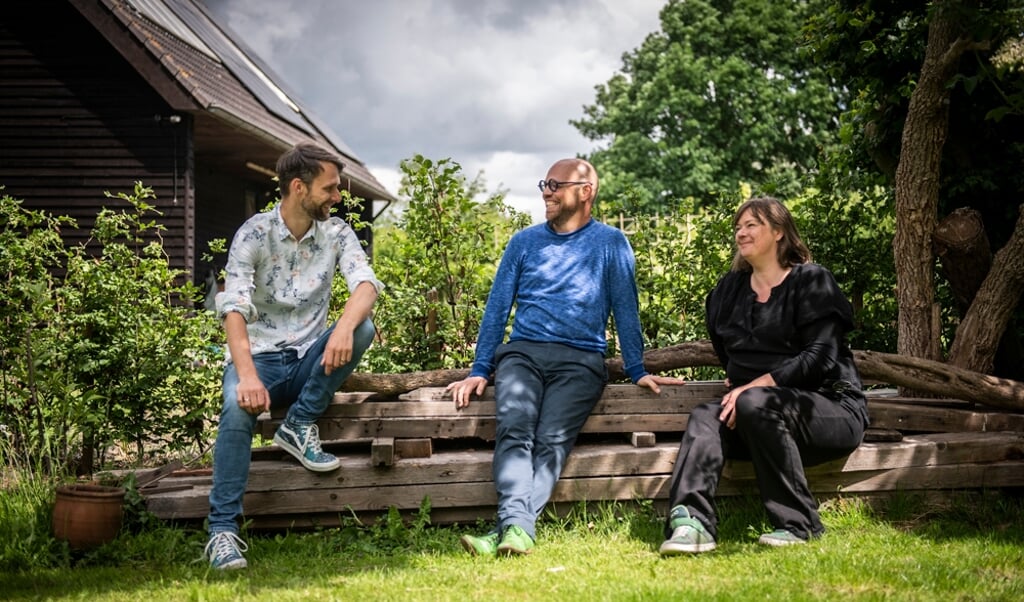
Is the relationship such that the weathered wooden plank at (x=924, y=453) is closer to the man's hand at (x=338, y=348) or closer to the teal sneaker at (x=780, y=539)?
the teal sneaker at (x=780, y=539)

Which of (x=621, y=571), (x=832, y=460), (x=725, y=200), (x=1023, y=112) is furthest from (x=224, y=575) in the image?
(x=1023, y=112)

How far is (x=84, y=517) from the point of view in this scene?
3.84 m

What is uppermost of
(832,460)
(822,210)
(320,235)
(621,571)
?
(822,210)

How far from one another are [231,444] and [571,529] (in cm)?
163

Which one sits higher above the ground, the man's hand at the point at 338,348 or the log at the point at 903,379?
the man's hand at the point at 338,348

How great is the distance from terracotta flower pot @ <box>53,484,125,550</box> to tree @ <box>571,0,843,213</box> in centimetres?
2717

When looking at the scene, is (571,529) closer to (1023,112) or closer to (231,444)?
(231,444)

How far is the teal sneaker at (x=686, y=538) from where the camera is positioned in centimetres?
374

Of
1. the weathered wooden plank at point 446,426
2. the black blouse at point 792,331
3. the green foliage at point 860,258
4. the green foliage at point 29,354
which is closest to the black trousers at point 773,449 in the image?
the black blouse at point 792,331

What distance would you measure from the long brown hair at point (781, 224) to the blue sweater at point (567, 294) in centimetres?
69

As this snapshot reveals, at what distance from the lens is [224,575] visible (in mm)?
3588

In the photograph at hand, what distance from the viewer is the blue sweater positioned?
180 inches

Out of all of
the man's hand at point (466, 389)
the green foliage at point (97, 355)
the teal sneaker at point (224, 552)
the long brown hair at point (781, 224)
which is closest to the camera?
the teal sneaker at point (224, 552)

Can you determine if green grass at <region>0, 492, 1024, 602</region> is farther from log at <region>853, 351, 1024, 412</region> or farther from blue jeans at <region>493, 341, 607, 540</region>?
log at <region>853, 351, 1024, 412</region>
